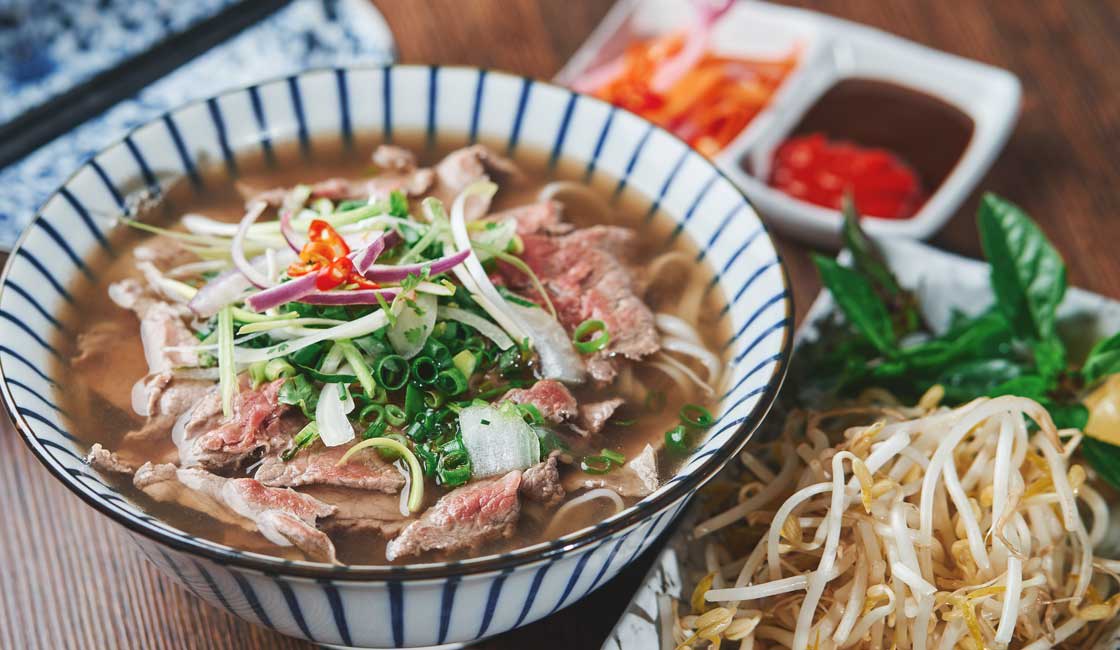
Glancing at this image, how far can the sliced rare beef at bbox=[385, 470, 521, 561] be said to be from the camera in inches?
68.1

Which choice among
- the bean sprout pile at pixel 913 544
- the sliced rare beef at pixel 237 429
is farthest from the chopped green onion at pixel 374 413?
the bean sprout pile at pixel 913 544

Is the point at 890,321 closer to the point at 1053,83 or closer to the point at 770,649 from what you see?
the point at 770,649

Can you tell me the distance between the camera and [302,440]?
6.10 ft

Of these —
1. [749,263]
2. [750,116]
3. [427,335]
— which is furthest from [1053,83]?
[427,335]

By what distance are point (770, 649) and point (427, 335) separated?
0.95m

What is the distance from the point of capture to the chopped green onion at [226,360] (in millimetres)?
1875

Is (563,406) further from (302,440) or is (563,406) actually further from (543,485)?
(302,440)

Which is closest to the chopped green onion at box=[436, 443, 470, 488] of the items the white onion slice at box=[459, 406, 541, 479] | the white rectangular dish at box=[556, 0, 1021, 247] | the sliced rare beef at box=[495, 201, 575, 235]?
the white onion slice at box=[459, 406, 541, 479]

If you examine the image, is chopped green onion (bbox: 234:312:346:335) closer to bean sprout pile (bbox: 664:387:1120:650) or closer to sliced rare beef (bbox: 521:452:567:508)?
sliced rare beef (bbox: 521:452:567:508)

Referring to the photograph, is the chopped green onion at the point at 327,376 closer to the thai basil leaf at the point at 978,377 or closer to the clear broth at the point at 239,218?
the clear broth at the point at 239,218

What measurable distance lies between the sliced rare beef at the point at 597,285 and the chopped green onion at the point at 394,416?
42 cm

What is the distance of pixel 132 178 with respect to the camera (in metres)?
2.28

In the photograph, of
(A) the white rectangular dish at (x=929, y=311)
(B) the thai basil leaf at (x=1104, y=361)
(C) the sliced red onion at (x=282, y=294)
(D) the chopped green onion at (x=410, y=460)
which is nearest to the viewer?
(D) the chopped green onion at (x=410, y=460)

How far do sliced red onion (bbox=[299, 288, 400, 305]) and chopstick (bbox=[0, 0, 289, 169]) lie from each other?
1.72 m
